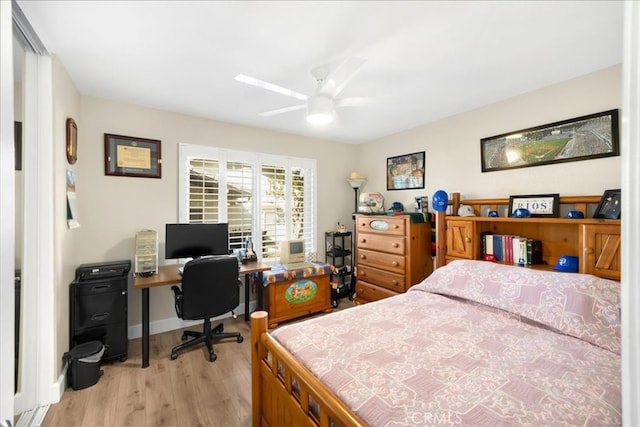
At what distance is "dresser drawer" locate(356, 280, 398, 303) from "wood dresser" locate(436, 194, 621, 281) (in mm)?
847

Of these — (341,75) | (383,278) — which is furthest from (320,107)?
(383,278)

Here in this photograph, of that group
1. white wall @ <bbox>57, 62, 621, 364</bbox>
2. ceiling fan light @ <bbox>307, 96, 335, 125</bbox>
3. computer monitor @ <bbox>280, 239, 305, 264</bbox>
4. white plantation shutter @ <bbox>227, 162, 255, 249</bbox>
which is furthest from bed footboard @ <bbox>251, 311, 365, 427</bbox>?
white plantation shutter @ <bbox>227, 162, 255, 249</bbox>

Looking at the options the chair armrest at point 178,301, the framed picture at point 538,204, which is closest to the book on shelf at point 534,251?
the framed picture at point 538,204

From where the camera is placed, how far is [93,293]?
7.88 ft

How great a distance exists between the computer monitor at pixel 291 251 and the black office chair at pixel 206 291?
1.00 m

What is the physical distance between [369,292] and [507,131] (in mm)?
2470

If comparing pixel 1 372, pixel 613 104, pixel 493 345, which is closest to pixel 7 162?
pixel 1 372

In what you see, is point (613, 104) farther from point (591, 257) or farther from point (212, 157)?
point (212, 157)

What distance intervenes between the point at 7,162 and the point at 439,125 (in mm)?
3740

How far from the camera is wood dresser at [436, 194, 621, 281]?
1938mm

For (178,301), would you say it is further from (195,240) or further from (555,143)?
(555,143)

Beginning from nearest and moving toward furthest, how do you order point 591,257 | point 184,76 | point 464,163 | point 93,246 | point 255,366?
point 255,366 → point 591,257 → point 184,76 → point 93,246 → point 464,163

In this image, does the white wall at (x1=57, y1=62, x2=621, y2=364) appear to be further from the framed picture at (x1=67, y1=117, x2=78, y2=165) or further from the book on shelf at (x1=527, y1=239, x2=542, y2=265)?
the book on shelf at (x1=527, y1=239, x2=542, y2=265)

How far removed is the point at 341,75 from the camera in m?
2.15
